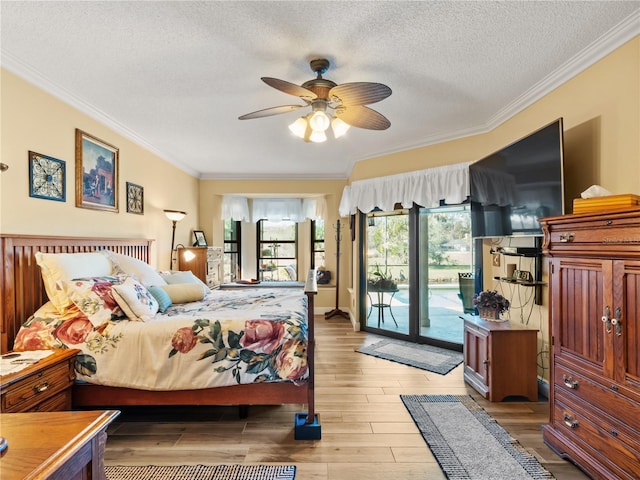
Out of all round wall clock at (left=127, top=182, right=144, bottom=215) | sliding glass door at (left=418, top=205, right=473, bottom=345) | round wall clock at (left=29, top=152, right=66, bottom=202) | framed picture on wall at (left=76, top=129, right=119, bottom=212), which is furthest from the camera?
sliding glass door at (left=418, top=205, right=473, bottom=345)

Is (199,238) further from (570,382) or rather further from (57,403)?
(570,382)

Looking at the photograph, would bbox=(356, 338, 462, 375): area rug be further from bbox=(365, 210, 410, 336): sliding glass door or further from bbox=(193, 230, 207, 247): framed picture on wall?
bbox=(193, 230, 207, 247): framed picture on wall

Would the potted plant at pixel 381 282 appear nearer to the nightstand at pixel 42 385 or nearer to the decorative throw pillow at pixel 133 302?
the decorative throw pillow at pixel 133 302

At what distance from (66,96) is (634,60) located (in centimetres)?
396

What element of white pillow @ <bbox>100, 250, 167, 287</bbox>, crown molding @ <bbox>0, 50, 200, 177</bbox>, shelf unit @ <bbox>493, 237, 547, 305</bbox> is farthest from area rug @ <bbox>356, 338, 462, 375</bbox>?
crown molding @ <bbox>0, 50, 200, 177</bbox>

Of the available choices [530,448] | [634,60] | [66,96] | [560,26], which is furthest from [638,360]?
[66,96]

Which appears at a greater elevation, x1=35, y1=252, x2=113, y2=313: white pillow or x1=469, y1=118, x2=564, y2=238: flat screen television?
x1=469, y1=118, x2=564, y2=238: flat screen television

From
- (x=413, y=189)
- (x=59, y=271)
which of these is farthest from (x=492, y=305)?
(x=59, y=271)

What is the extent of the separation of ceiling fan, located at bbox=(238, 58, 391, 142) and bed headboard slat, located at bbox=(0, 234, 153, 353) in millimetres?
1784

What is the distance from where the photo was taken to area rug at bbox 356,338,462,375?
3458mm

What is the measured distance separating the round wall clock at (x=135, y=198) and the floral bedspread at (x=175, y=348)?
1651 mm

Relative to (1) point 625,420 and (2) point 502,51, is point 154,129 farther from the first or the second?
(1) point 625,420

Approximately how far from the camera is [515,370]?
272 centimetres

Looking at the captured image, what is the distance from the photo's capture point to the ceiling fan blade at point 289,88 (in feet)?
6.28
